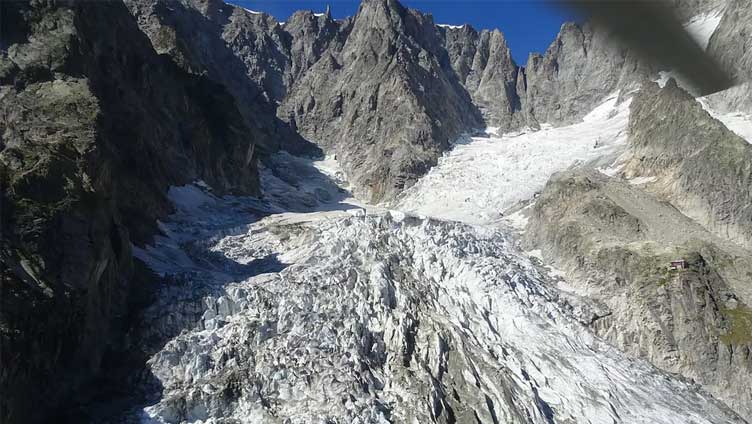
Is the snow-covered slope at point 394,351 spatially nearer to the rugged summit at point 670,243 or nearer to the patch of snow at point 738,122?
the rugged summit at point 670,243

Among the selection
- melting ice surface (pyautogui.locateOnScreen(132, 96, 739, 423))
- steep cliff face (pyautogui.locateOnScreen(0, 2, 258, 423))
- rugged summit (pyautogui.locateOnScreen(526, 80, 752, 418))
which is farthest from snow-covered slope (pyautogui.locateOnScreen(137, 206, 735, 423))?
steep cliff face (pyautogui.locateOnScreen(0, 2, 258, 423))

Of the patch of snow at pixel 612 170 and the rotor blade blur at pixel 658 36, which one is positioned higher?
the patch of snow at pixel 612 170

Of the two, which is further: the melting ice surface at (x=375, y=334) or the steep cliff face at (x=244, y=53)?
the steep cliff face at (x=244, y=53)

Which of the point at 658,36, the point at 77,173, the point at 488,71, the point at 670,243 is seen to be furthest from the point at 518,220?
the point at 488,71

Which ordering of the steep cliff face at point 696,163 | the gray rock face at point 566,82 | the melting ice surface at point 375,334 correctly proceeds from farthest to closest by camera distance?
the gray rock face at point 566,82 < the steep cliff face at point 696,163 < the melting ice surface at point 375,334

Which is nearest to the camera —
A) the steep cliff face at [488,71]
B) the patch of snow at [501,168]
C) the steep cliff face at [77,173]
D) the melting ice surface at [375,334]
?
the steep cliff face at [77,173]

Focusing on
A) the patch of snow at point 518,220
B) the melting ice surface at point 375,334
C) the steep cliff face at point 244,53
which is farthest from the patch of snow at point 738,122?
the steep cliff face at point 244,53
